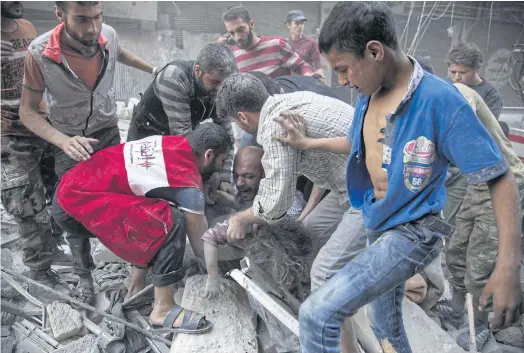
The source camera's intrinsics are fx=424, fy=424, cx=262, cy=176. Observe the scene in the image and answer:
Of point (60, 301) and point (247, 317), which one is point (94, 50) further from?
point (247, 317)

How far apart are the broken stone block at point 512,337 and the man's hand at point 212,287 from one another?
8.04 ft

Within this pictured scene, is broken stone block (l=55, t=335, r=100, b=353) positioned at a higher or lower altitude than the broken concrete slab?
lower

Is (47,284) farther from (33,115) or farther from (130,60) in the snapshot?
(130,60)

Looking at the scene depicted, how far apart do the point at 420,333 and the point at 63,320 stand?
2669mm

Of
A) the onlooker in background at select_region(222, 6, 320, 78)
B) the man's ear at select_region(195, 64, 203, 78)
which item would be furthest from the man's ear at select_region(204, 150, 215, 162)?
the onlooker in background at select_region(222, 6, 320, 78)

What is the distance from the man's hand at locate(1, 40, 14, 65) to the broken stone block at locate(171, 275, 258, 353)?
2408mm

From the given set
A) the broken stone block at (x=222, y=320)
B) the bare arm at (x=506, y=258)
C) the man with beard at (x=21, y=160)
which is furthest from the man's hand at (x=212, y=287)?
the bare arm at (x=506, y=258)

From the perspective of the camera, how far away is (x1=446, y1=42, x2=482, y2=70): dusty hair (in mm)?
3852

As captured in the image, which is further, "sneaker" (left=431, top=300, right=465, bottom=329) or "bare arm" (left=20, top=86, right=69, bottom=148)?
"sneaker" (left=431, top=300, right=465, bottom=329)

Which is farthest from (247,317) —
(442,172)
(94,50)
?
(94,50)

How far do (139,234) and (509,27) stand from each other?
477 inches

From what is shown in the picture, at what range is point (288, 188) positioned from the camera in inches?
97.1

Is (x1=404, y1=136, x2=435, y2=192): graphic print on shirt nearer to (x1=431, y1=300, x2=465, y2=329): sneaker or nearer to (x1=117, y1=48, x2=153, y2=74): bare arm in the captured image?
(x1=431, y1=300, x2=465, y2=329): sneaker

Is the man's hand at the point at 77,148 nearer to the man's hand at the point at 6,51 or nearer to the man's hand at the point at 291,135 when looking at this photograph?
the man's hand at the point at 6,51
